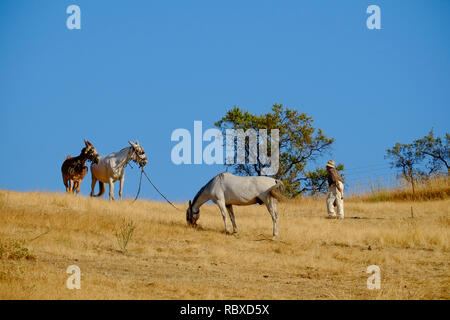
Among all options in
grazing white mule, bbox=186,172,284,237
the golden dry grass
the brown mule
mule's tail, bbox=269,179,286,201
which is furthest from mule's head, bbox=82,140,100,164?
the golden dry grass

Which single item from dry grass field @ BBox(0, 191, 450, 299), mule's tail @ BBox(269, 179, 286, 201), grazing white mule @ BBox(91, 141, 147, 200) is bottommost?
dry grass field @ BBox(0, 191, 450, 299)

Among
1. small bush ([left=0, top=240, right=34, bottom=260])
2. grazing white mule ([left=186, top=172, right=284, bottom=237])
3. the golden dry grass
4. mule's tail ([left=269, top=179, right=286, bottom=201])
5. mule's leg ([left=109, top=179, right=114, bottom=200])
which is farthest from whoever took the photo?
the golden dry grass

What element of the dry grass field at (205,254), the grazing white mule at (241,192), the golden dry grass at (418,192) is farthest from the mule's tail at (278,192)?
the golden dry grass at (418,192)

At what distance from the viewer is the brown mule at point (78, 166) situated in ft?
86.3

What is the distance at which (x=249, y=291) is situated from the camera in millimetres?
12531

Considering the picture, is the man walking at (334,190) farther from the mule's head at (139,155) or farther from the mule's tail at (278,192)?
the mule's head at (139,155)

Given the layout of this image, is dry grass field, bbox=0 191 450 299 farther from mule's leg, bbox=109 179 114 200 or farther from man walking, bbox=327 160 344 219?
mule's leg, bbox=109 179 114 200

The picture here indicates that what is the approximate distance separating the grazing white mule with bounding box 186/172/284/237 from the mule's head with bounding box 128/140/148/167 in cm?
539

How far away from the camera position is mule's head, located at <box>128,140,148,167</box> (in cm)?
2595

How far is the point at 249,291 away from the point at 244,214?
15.0 metres

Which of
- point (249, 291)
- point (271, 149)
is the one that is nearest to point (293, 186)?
point (271, 149)

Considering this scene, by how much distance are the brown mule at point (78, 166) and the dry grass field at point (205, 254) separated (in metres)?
1.63

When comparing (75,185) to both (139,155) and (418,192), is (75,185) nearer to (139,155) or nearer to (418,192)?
(139,155)

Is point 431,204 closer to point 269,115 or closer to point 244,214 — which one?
point 244,214
